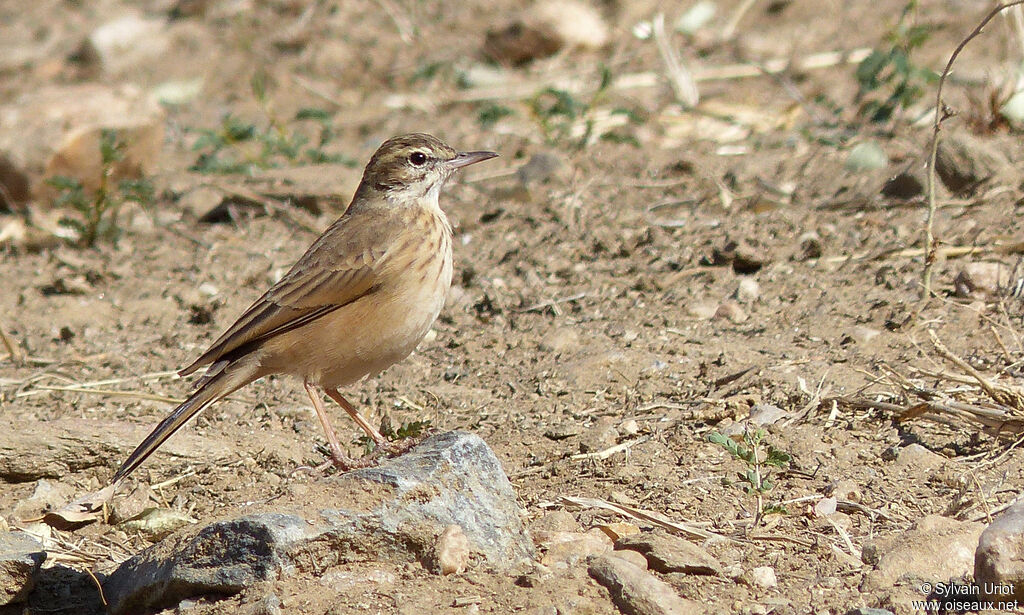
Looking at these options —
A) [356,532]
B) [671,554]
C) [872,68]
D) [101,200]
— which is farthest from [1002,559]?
[101,200]

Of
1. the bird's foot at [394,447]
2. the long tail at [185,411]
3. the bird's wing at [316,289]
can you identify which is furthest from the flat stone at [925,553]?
the long tail at [185,411]

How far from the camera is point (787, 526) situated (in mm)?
4754

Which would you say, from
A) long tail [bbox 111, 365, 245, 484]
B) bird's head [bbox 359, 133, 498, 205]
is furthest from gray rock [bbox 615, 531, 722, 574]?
bird's head [bbox 359, 133, 498, 205]

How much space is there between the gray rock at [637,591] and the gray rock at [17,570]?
2.27m

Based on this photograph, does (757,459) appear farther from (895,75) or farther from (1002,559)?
(895,75)

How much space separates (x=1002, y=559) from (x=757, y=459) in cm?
133

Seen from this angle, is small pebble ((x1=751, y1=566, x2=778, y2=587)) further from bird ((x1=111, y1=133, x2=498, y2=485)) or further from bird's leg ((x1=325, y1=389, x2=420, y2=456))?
bird ((x1=111, y1=133, x2=498, y2=485))

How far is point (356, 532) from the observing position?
4.46 m

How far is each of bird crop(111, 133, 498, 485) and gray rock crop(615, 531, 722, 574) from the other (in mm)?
1530

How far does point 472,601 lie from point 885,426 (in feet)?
7.45

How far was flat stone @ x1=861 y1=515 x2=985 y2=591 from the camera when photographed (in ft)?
14.0

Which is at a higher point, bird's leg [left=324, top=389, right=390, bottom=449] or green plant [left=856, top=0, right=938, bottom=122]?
green plant [left=856, top=0, right=938, bottom=122]

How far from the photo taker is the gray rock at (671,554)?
4395 mm

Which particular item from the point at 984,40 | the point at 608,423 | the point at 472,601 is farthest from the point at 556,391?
the point at 984,40
